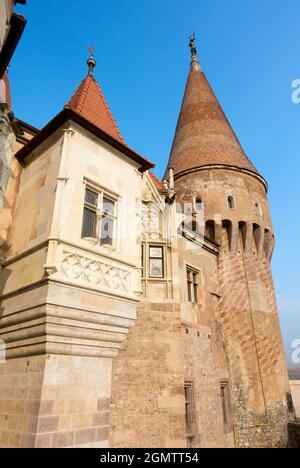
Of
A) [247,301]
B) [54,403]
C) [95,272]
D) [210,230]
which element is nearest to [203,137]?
[210,230]

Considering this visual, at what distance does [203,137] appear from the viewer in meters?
18.5

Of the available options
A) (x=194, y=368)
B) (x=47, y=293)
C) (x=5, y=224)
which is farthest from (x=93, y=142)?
(x=194, y=368)

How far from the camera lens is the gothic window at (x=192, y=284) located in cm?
1139

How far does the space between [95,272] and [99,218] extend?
1075mm

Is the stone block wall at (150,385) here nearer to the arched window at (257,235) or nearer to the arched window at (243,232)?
the arched window at (243,232)

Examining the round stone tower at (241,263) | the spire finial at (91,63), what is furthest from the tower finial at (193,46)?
the spire finial at (91,63)

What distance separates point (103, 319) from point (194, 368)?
6.32 meters

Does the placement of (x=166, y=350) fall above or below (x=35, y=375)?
above

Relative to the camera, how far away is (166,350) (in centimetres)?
822

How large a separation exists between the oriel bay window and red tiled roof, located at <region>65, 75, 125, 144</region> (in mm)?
1466

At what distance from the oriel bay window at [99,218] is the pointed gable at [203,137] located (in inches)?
480

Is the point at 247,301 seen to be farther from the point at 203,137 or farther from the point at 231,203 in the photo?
the point at 203,137

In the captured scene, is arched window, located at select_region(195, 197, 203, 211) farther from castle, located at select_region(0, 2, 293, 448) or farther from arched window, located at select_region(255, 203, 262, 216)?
arched window, located at select_region(255, 203, 262, 216)

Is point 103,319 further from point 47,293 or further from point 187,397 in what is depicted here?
point 187,397
